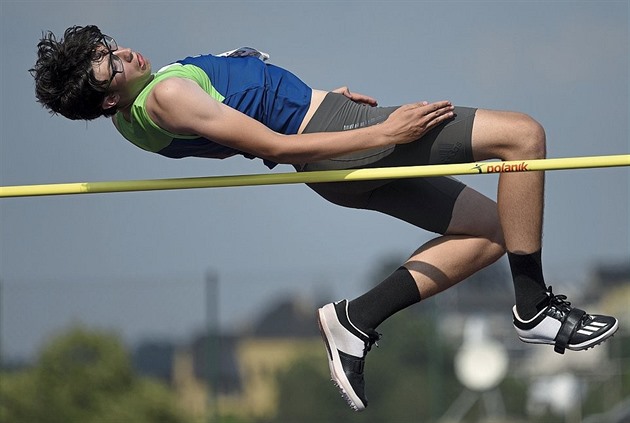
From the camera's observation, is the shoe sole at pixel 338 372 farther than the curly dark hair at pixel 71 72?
Yes

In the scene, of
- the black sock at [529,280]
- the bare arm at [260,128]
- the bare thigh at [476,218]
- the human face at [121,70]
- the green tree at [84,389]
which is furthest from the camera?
the green tree at [84,389]

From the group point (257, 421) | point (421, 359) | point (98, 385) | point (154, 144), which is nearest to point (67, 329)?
point (98, 385)

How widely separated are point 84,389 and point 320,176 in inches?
261

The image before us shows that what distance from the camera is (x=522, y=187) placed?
470cm

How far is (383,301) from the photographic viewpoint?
197 inches

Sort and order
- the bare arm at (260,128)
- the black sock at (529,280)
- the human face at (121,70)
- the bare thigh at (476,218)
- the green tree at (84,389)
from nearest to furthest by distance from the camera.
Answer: the bare arm at (260,128) < the human face at (121,70) < the black sock at (529,280) < the bare thigh at (476,218) < the green tree at (84,389)

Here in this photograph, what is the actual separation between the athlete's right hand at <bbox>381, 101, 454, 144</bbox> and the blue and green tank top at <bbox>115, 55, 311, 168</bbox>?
387 mm

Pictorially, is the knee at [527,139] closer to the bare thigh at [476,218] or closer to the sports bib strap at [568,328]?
the bare thigh at [476,218]

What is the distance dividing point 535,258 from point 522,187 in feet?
0.85

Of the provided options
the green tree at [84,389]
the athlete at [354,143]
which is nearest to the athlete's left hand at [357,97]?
the athlete at [354,143]

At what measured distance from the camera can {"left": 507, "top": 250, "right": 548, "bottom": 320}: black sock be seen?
4758 mm

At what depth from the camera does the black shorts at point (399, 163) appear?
4719 mm

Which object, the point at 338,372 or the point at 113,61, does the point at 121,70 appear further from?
the point at 338,372

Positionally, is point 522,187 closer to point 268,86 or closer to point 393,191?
point 393,191
